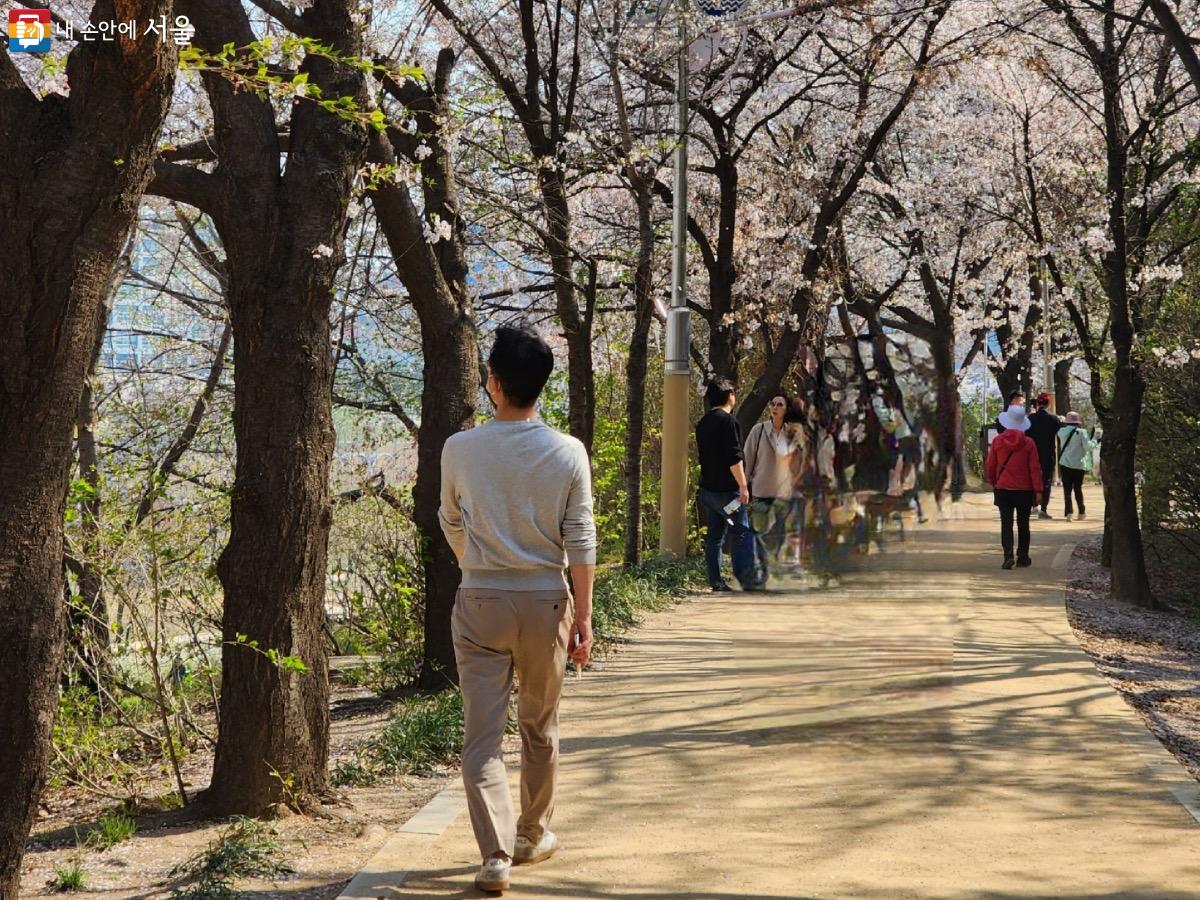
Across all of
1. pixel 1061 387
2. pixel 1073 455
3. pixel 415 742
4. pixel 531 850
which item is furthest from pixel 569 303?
pixel 1061 387

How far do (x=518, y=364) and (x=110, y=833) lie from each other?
9.03 ft

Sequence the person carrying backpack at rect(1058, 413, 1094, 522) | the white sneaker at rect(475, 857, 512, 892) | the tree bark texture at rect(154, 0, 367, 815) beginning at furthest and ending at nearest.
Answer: the person carrying backpack at rect(1058, 413, 1094, 522) → the tree bark texture at rect(154, 0, 367, 815) → the white sneaker at rect(475, 857, 512, 892)

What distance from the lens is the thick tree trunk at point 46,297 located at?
3.84 m

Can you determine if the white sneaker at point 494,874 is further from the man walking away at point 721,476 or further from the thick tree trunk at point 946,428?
the thick tree trunk at point 946,428

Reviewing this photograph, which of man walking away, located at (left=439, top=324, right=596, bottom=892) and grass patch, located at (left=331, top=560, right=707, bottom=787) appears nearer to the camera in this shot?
man walking away, located at (left=439, top=324, right=596, bottom=892)

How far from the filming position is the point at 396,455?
66.1ft

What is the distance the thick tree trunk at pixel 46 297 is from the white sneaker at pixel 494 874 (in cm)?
141

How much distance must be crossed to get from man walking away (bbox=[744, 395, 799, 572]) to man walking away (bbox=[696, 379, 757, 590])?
30cm

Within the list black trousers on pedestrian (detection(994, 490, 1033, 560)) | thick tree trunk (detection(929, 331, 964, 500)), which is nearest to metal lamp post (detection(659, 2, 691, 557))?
thick tree trunk (detection(929, 331, 964, 500))

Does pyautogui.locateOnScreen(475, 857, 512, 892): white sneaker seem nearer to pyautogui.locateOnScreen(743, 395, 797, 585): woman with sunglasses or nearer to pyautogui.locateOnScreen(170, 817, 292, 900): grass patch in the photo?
pyautogui.locateOnScreen(170, 817, 292, 900): grass patch

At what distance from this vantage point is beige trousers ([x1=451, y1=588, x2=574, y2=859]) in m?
4.66

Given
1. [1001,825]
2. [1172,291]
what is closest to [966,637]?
[1001,825]

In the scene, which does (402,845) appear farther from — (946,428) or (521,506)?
(946,428)

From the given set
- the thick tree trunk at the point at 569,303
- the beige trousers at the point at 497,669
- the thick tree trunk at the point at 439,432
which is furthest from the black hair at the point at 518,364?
the thick tree trunk at the point at 569,303
